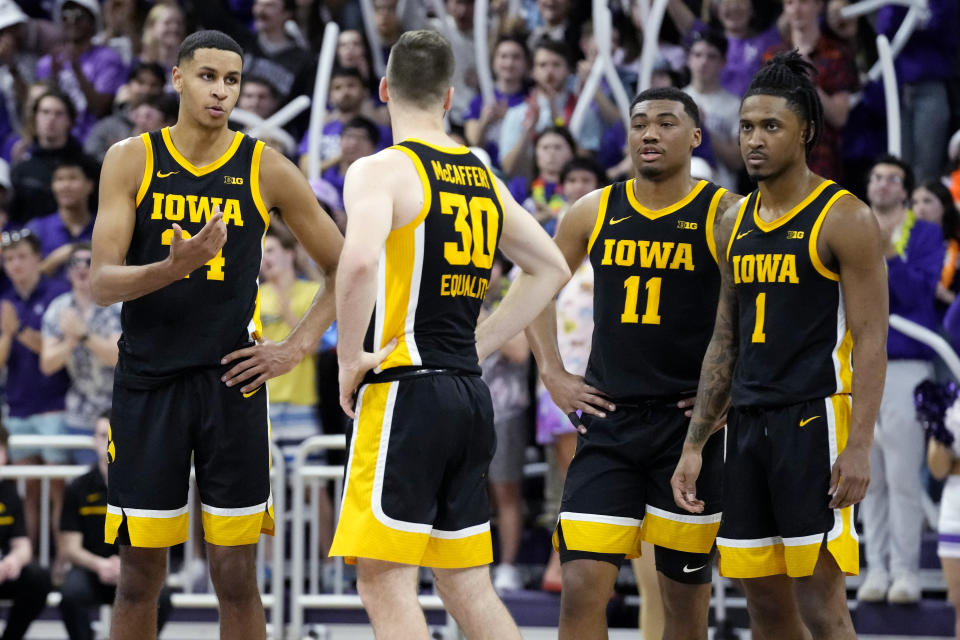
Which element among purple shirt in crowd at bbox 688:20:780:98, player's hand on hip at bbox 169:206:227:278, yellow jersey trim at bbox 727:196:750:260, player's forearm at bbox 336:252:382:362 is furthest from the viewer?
purple shirt in crowd at bbox 688:20:780:98

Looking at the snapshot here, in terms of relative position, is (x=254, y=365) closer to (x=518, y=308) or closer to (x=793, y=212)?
(x=518, y=308)

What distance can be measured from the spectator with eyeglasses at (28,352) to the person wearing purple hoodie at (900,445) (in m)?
5.34

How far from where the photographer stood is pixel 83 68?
43.1ft

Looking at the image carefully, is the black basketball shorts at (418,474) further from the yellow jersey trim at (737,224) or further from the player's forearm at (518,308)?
the yellow jersey trim at (737,224)

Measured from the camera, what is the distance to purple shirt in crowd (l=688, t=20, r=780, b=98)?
10.8m

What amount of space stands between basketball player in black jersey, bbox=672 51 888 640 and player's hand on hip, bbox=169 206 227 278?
6.67 feet

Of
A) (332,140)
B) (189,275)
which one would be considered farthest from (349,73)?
(189,275)

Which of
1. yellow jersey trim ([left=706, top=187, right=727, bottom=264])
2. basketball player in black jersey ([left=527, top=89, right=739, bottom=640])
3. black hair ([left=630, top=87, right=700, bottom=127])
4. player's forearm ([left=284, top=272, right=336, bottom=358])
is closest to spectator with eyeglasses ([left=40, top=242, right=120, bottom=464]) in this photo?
player's forearm ([left=284, top=272, right=336, bottom=358])

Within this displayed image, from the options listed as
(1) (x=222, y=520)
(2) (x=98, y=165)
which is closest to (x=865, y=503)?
(1) (x=222, y=520)

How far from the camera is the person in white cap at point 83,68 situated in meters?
12.8

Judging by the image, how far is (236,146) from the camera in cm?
560

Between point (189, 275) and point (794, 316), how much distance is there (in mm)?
2343

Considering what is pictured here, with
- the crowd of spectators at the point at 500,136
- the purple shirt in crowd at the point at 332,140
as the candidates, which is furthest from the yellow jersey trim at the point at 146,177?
the purple shirt in crowd at the point at 332,140

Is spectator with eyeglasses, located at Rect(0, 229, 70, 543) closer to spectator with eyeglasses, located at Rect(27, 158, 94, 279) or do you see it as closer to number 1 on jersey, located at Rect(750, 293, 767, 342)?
spectator with eyeglasses, located at Rect(27, 158, 94, 279)
